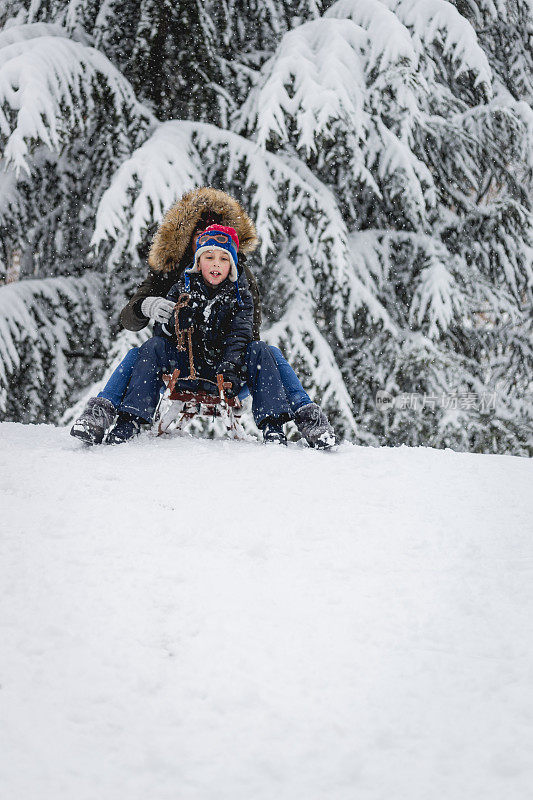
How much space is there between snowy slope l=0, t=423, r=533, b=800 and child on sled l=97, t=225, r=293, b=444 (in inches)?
26.1

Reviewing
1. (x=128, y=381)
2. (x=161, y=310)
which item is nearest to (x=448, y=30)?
(x=161, y=310)

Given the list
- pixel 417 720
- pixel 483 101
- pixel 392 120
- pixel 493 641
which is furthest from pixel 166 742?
pixel 483 101

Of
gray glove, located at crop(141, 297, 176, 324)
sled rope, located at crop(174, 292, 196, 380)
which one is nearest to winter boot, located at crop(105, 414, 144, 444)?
sled rope, located at crop(174, 292, 196, 380)

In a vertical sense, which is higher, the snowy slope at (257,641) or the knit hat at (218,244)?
the knit hat at (218,244)

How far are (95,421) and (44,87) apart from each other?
2.12 m

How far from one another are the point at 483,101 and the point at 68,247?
3.90m

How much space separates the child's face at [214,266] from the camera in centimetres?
289

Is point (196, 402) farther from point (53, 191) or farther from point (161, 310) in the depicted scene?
point (53, 191)

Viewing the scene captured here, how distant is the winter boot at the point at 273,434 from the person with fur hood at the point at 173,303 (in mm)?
83

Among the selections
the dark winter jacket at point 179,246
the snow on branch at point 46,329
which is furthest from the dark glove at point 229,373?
the snow on branch at point 46,329

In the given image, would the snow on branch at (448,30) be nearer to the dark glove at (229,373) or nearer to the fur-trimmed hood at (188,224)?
the fur-trimmed hood at (188,224)

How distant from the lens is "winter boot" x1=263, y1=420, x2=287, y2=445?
290cm

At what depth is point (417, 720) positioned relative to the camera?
1.12 metres

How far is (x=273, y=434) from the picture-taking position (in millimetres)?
2898
